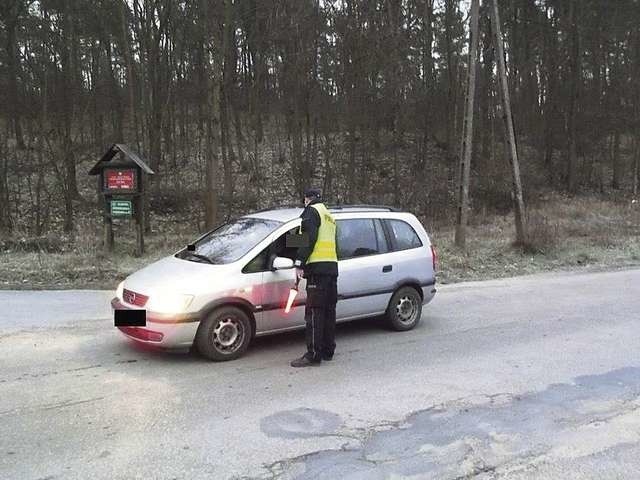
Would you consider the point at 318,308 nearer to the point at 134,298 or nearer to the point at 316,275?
the point at 316,275

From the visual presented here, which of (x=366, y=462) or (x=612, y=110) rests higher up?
(x=612, y=110)

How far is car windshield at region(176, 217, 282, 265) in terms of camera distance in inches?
273

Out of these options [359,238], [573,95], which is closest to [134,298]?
[359,238]

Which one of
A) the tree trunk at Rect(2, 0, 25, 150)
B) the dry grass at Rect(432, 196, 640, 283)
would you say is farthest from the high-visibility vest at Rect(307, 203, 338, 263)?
the tree trunk at Rect(2, 0, 25, 150)

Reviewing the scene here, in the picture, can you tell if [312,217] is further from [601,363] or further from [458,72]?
[458,72]

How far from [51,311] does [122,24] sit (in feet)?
49.2

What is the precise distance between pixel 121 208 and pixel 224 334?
8238 mm

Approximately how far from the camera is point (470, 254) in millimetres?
15219

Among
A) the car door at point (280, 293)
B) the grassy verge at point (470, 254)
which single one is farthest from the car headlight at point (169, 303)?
the grassy verge at point (470, 254)

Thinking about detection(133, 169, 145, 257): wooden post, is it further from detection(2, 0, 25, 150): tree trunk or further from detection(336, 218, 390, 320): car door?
detection(2, 0, 25, 150): tree trunk

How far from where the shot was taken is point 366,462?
4.17 metres

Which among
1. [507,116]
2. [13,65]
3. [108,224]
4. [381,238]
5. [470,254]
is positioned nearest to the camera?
[381,238]

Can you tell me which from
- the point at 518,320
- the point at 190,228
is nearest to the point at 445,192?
the point at 190,228

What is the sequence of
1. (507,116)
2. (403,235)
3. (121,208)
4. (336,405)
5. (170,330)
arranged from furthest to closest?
(507,116), (121,208), (403,235), (170,330), (336,405)
